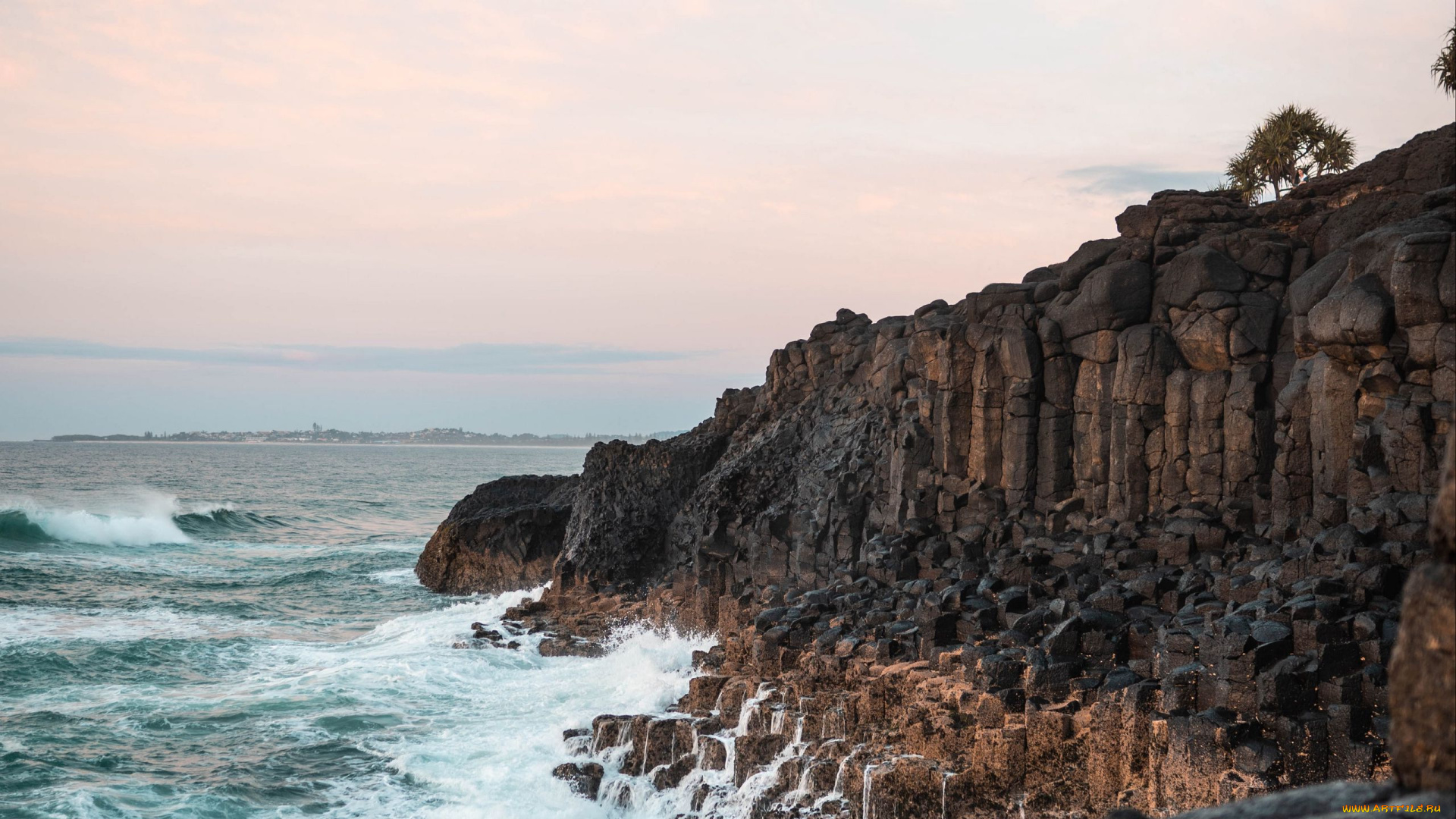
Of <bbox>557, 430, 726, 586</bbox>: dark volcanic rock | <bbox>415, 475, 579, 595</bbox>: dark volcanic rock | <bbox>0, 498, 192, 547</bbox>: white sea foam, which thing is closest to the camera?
<bbox>557, 430, 726, 586</bbox>: dark volcanic rock

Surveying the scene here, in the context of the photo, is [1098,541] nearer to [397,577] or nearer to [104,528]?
[397,577]

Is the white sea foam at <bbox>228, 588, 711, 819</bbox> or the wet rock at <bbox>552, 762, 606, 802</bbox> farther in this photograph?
the white sea foam at <bbox>228, 588, 711, 819</bbox>

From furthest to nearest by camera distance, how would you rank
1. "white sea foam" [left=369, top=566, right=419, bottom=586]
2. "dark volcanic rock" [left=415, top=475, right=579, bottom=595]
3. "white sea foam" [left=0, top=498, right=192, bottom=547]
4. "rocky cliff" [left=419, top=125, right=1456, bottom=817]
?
"white sea foam" [left=0, top=498, right=192, bottom=547], "white sea foam" [left=369, top=566, right=419, bottom=586], "dark volcanic rock" [left=415, top=475, right=579, bottom=595], "rocky cliff" [left=419, top=125, right=1456, bottom=817]

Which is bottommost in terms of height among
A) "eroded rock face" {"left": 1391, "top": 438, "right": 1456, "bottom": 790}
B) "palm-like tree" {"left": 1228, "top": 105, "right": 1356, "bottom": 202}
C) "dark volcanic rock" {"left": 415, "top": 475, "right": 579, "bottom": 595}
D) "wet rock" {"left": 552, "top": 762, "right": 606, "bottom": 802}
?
"wet rock" {"left": 552, "top": 762, "right": 606, "bottom": 802}

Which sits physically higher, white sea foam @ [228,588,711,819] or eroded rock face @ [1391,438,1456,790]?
eroded rock face @ [1391,438,1456,790]

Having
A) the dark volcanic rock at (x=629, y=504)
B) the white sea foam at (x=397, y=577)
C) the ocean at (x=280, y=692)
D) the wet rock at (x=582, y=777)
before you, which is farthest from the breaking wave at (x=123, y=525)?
the wet rock at (x=582, y=777)

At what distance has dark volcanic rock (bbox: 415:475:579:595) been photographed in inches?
1772

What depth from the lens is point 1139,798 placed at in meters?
15.0

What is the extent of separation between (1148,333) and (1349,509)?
7.19m

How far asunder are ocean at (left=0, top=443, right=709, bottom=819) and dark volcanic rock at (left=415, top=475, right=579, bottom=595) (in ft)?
4.63

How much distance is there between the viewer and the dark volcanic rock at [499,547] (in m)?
45.0

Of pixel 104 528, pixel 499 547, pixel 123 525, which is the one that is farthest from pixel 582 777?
pixel 123 525

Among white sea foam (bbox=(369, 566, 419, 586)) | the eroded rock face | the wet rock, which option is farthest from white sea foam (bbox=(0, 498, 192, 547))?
the eroded rock face

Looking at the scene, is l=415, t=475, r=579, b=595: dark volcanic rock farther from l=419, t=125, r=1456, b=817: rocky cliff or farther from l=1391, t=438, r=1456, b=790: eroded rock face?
l=1391, t=438, r=1456, b=790: eroded rock face
